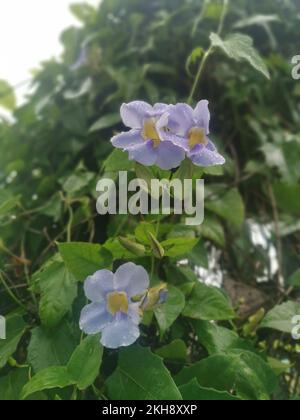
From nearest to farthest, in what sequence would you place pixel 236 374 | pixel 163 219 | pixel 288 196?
pixel 236 374 → pixel 163 219 → pixel 288 196

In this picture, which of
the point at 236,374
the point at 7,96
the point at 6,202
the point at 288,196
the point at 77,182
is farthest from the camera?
the point at 7,96

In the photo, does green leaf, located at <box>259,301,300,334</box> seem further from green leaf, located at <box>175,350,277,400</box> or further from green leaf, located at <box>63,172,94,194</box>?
green leaf, located at <box>63,172,94,194</box>


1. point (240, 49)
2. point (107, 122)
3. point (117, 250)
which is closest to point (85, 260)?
point (117, 250)

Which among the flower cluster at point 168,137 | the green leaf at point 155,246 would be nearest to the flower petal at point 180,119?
the flower cluster at point 168,137

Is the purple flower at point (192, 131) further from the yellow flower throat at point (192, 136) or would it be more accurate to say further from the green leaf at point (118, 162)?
the green leaf at point (118, 162)

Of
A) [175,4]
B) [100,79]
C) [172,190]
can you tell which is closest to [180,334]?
[172,190]

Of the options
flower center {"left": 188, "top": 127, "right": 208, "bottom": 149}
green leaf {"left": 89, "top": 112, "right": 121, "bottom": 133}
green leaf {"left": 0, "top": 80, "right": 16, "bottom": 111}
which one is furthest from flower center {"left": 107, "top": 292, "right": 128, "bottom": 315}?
green leaf {"left": 0, "top": 80, "right": 16, "bottom": 111}

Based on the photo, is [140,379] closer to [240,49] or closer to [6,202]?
[6,202]
